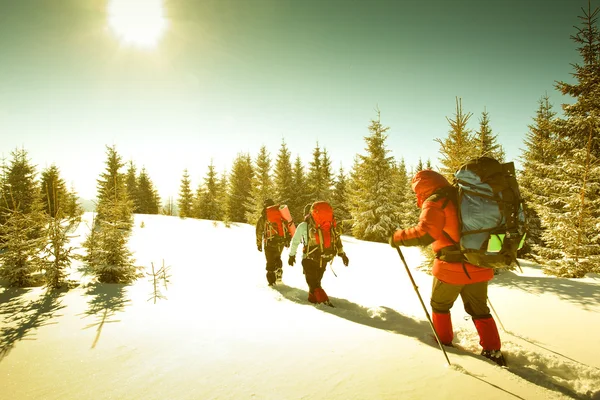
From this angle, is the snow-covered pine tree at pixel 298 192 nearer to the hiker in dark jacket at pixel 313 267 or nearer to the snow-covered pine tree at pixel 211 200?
the snow-covered pine tree at pixel 211 200

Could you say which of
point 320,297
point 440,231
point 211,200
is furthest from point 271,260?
point 211,200

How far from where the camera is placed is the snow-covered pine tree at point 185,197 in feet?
150

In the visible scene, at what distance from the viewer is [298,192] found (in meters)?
29.2

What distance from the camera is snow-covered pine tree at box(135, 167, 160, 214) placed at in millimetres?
45209

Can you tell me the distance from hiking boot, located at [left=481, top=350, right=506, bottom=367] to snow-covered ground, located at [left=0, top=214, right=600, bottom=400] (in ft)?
0.60

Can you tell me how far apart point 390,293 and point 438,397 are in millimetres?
5032

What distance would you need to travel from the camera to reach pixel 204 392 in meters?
2.38

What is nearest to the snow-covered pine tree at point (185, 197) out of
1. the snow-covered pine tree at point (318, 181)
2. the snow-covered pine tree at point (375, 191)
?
the snow-covered pine tree at point (318, 181)

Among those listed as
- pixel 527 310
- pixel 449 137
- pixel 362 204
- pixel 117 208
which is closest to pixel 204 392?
pixel 527 310

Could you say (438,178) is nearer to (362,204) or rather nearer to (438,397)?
(438,397)

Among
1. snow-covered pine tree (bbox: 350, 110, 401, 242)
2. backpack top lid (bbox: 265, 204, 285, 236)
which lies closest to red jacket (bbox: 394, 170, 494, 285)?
backpack top lid (bbox: 265, 204, 285, 236)

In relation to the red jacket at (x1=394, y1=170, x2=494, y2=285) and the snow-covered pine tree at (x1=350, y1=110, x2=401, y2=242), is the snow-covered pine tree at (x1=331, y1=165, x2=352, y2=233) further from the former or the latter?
the red jacket at (x1=394, y1=170, x2=494, y2=285)

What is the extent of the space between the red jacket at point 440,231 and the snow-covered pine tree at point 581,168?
8.48 metres

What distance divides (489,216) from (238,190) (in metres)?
37.1
